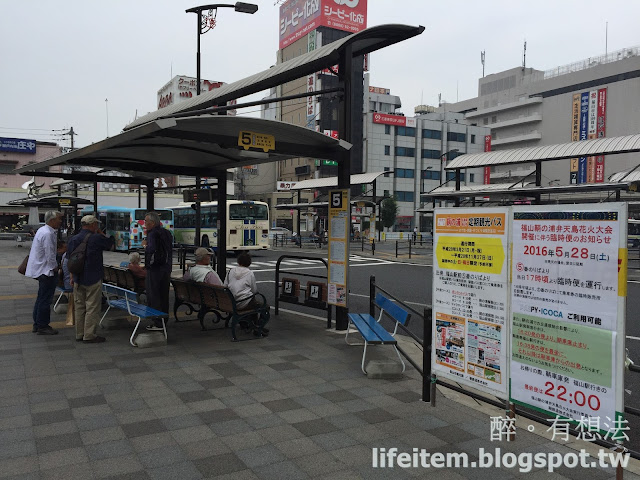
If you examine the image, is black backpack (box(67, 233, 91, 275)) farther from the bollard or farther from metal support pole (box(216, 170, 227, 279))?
the bollard

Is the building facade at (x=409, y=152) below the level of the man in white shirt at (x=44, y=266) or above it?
above

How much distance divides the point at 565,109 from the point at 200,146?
84787mm

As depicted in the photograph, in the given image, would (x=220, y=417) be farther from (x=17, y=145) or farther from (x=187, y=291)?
→ (x=17, y=145)

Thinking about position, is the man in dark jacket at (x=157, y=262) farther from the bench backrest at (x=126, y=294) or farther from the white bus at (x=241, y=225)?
the white bus at (x=241, y=225)

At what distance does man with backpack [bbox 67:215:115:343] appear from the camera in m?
6.99

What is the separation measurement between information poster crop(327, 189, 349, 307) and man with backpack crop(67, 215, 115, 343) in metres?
3.47

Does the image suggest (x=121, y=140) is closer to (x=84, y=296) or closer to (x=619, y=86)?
(x=84, y=296)

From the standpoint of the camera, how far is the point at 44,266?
747 centimetres

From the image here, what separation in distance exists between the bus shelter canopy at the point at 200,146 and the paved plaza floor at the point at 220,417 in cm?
293

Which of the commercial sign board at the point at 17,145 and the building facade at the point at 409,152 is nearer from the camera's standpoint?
the commercial sign board at the point at 17,145

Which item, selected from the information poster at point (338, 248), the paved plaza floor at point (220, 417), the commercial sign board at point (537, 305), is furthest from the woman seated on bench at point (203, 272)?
the commercial sign board at point (537, 305)

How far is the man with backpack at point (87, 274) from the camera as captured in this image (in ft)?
22.9

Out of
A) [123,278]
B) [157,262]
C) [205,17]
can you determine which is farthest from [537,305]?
[205,17]

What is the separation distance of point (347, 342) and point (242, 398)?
2.79 metres
